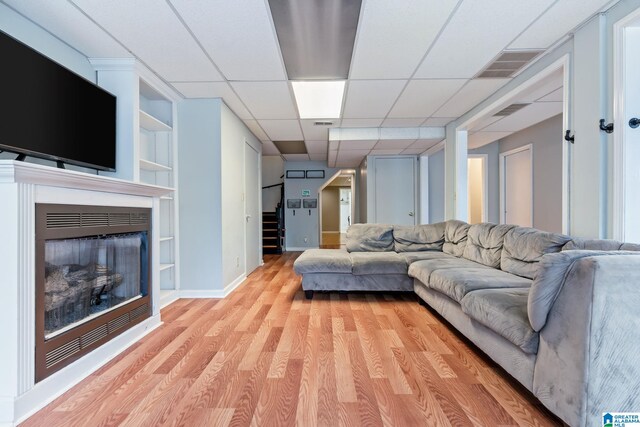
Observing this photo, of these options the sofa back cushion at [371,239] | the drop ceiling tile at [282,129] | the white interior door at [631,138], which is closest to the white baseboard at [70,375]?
the sofa back cushion at [371,239]

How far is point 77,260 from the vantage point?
6.48 feet

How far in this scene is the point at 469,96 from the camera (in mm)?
3658

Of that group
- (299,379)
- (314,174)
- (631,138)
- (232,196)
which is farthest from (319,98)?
(314,174)

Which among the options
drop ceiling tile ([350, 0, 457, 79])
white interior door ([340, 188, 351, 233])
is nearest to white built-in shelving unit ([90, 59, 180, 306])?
drop ceiling tile ([350, 0, 457, 79])

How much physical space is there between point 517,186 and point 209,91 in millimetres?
5453

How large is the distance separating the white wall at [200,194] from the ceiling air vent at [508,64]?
2893 mm

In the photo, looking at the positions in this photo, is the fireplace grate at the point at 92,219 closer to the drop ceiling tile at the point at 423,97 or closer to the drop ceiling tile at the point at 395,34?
the drop ceiling tile at the point at 395,34

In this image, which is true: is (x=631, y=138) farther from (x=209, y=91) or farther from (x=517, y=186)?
(x=517, y=186)

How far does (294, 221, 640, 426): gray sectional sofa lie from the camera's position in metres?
1.24

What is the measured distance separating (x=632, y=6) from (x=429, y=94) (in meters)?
1.78

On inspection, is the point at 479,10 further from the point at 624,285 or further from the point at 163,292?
the point at 163,292

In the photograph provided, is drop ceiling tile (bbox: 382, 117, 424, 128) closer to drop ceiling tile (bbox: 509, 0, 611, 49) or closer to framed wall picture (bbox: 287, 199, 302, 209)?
drop ceiling tile (bbox: 509, 0, 611, 49)

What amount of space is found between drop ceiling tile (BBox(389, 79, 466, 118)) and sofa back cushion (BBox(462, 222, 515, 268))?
5.14 ft

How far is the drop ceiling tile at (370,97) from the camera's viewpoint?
10.6ft
